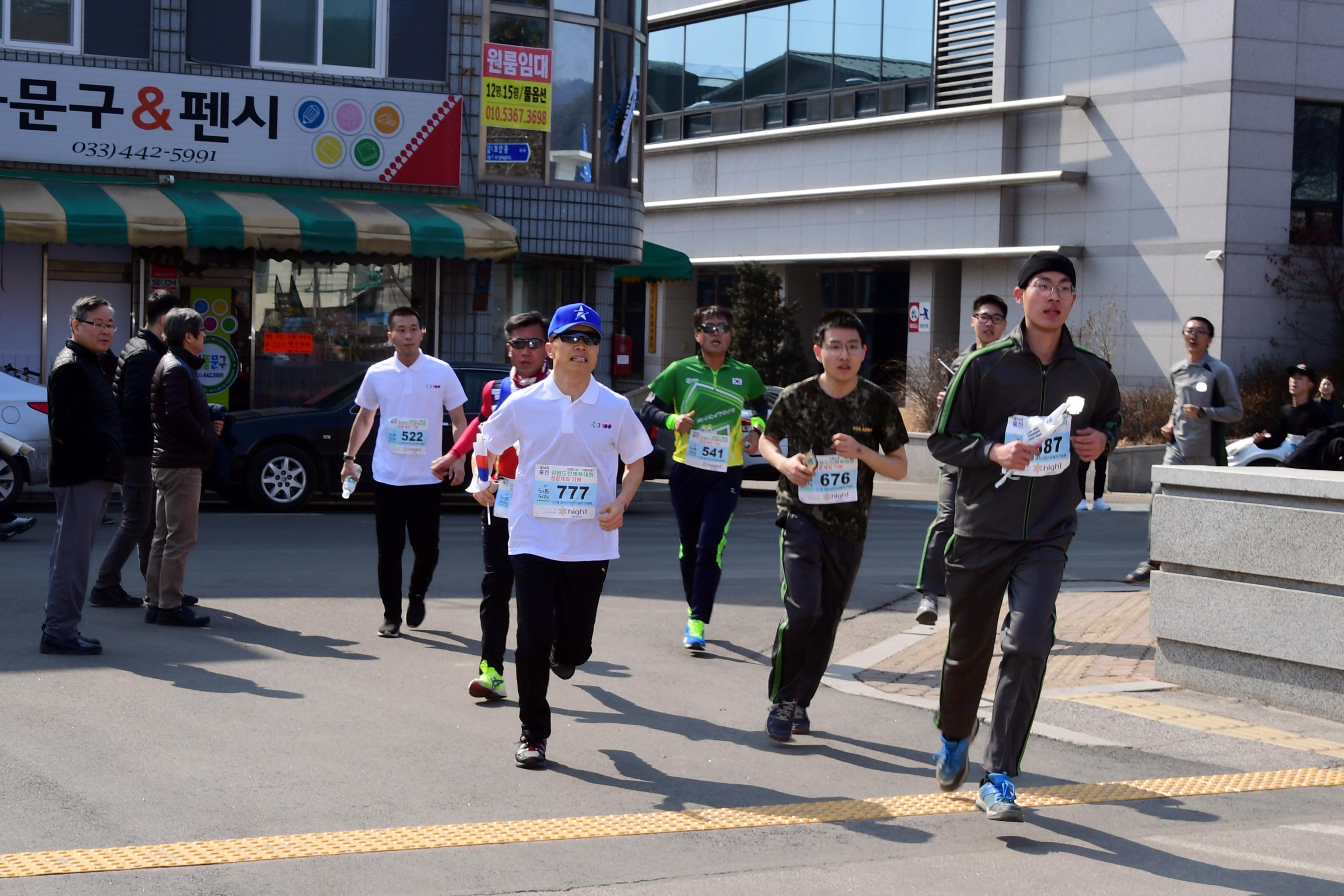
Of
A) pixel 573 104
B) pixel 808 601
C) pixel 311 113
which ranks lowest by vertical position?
pixel 808 601

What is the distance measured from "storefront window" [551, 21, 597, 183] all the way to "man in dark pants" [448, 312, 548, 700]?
45.5 ft

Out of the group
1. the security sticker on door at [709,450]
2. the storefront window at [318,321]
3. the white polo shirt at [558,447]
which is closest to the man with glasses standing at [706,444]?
the security sticker on door at [709,450]

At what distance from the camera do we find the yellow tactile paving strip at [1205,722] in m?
6.96

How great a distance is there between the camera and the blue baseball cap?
637 cm

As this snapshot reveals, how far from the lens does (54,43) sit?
18.9 meters

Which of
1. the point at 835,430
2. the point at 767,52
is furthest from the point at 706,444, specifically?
the point at 767,52

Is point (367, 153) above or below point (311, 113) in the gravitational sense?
below

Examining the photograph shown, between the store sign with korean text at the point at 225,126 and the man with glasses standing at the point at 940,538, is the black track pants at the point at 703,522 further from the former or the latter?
the store sign with korean text at the point at 225,126

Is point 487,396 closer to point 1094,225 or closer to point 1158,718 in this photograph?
point 1158,718

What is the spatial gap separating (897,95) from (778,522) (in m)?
28.2

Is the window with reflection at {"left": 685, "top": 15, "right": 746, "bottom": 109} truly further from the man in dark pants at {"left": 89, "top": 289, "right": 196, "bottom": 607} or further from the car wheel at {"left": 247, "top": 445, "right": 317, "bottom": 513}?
the man in dark pants at {"left": 89, "top": 289, "right": 196, "bottom": 607}

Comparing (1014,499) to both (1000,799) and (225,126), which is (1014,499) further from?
(225,126)

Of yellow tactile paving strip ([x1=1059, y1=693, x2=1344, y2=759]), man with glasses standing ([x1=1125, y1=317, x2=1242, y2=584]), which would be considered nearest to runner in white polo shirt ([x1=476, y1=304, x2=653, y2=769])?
yellow tactile paving strip ([x1=1059, y1=693, x2=1344, y2=759])

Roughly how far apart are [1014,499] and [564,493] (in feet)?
5.93
